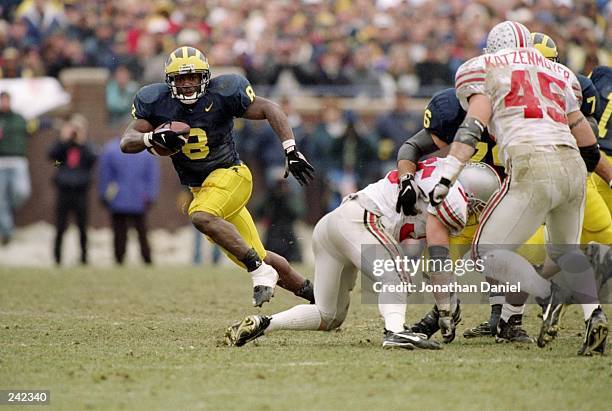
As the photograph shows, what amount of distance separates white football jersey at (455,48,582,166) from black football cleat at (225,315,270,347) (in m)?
1.54

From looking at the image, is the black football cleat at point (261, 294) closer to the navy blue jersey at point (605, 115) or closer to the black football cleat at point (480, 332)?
the black football cleat at point (480, 332)

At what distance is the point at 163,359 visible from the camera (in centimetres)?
584

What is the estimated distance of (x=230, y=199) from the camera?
7.52m

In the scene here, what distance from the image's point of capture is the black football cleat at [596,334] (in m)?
5.84

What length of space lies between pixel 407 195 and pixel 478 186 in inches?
22.1

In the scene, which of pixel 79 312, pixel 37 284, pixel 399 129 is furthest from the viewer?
pixel 399 129

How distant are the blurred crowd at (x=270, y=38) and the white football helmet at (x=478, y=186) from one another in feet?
28.9

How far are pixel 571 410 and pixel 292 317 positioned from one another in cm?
216

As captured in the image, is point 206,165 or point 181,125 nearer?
point 181,125

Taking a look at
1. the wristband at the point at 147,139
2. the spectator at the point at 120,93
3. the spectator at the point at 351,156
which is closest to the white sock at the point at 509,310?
the wristband at the point at 147,139

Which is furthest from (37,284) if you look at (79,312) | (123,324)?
(123,324)

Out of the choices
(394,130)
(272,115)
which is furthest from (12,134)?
(272,115)

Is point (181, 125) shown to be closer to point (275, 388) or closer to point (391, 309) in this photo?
point (391, 309)

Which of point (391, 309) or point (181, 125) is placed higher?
point (181, 125)
